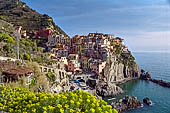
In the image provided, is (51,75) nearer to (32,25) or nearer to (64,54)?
(64,54)

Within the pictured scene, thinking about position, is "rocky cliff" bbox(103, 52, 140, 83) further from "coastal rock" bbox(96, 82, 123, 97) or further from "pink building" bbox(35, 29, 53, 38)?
"pink building" bbox(35, 29, 53, 38)

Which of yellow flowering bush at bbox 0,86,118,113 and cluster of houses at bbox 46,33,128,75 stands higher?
cluster of houses at bbox 46,33,128,75

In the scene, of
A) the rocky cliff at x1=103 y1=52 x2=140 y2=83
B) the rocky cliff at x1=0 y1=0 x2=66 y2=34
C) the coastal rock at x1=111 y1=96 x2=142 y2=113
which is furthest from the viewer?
the rocky cliff at x1=0 y1=0 x2=66 y2=34

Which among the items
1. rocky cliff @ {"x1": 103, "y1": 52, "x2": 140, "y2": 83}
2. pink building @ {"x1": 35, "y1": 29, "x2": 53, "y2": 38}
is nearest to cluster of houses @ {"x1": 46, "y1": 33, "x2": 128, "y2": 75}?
rocky cliff @ {"x1": 103, "y1": 52, "x2": 140, "y2": 83}

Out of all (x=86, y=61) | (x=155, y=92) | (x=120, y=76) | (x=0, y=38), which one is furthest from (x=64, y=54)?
(x=155, y=92)

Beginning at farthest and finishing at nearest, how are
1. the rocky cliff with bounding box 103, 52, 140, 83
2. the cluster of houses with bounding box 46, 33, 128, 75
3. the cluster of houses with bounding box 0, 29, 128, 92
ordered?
the rocky cliff with bounding box 103, 52, 140, 83
the cluster of houses with bounding box 46, 33, 128, 75
the cluster of houses with bounding box 0, 29, 128, 92

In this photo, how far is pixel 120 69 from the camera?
38625 mm

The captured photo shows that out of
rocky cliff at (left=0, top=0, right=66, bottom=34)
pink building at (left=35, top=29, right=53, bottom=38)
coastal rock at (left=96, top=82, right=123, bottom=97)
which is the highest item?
rocky cliff at (left=0, top=0, right=66, bottom=34)

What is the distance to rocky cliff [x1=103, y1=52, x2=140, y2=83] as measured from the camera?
1350 inches

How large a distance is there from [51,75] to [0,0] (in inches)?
2824

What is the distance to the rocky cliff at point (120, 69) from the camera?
112 feet

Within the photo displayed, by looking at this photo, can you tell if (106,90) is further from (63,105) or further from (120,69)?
(63,105)

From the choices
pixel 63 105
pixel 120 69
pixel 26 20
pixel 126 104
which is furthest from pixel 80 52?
pixel 63 105

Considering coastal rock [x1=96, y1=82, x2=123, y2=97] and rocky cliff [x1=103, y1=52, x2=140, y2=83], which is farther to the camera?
rocky cliff [x1=103, y1=52, x2=140, y2=83]
